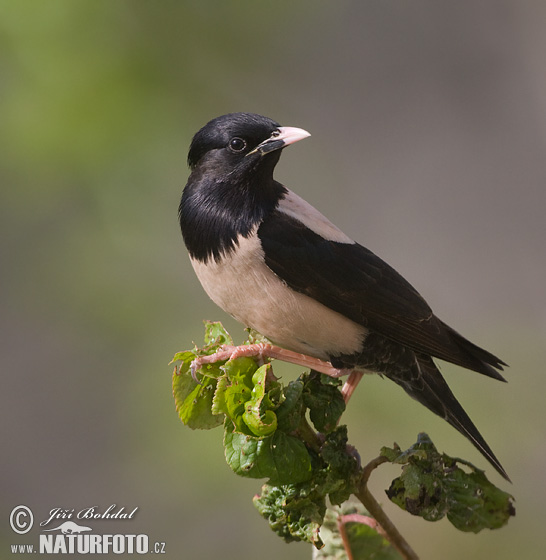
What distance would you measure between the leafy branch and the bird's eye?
96 centimetres

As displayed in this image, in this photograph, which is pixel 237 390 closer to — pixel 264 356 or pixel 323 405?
pixel 323 405

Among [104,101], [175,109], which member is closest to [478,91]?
[175,109]

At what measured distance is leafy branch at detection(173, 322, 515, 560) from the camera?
117 inches

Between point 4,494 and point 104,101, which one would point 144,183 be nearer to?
point 104,101

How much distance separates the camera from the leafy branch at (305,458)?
9.71ft

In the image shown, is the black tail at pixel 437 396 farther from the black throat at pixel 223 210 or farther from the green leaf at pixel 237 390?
the green leaf at pixel 237 390

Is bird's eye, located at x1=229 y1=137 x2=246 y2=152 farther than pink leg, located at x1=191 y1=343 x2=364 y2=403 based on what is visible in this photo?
Yes

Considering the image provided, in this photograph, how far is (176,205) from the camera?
6.25 meters

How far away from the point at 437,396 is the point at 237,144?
5.04 ft

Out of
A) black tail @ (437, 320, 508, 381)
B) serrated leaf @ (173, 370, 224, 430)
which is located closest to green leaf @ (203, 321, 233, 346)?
serrated leaf @ (173, 370, 224, 430)

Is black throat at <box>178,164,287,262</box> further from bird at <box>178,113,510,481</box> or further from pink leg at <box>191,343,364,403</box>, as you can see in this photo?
pink leg at <box>191,343,364,403</box>

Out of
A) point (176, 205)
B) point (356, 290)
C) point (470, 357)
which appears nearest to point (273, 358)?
point (356, 290)

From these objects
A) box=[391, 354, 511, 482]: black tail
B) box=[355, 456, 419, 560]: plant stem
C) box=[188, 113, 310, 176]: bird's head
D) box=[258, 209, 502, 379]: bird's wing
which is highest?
box=[188, 113, 310, 176]: bird's head

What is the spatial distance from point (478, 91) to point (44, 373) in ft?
13.6
